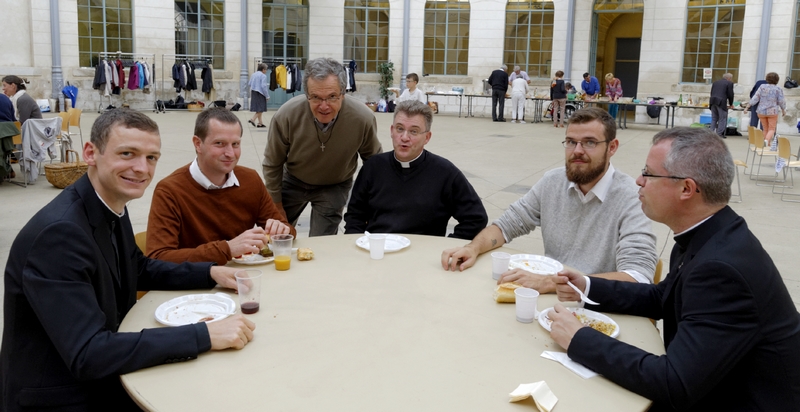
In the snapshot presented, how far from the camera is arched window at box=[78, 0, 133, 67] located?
59.8 ft

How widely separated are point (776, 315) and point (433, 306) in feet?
3.40

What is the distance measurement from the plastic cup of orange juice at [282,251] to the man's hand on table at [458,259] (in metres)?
0.65

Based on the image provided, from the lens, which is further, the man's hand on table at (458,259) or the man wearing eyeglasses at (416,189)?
the man wearing eyeglasses at (416,189)

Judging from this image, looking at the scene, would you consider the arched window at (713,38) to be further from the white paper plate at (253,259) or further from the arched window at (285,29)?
the white paper plate at (253,259)

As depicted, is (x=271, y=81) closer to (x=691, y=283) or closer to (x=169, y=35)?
(x=169, y=35)

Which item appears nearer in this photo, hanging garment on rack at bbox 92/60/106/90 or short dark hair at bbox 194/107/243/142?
short dark hair at bbox 194/107/243/142

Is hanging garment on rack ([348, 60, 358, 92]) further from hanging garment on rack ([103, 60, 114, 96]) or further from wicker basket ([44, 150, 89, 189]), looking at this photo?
wicker basket ([44, 150, 89, 189])

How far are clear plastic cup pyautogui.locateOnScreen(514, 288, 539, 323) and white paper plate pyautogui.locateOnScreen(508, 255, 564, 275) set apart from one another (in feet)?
1.60

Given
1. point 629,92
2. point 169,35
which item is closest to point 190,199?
point 169,35

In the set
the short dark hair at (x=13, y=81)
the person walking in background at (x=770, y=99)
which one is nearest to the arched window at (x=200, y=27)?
the short dark hair at (x=13, y=81)

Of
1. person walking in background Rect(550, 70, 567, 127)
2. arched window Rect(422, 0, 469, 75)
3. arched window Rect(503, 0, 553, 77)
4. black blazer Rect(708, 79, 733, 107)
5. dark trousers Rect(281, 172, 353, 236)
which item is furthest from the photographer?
arched window Rect(422, 0, 469, 75)

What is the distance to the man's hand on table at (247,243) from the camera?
2.56m

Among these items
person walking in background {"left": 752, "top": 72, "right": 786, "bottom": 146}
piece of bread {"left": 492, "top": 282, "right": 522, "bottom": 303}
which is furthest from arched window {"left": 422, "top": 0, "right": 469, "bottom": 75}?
piece of bread {"left": 492, "top": 282, "right": 522, "bottom": 303}

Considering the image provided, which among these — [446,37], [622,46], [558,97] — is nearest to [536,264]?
[558,97]
